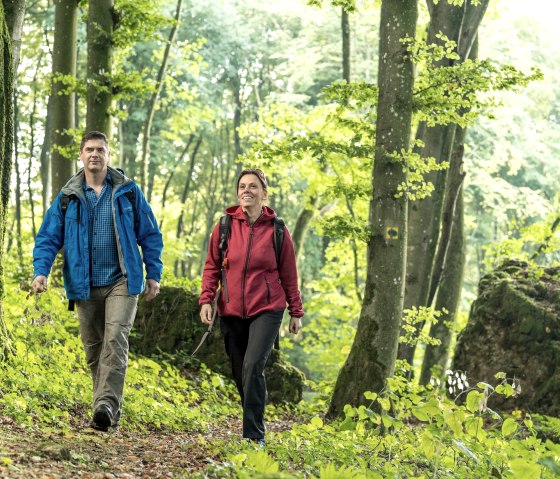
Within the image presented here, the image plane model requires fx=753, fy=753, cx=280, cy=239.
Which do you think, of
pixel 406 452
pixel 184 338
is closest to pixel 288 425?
pixel 184 338

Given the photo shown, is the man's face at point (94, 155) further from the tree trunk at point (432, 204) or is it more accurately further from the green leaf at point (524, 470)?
the tree trunk at point (432, 204)

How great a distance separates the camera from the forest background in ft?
18.6

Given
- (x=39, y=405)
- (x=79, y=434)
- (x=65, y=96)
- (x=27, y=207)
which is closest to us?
(x=79, y=434)

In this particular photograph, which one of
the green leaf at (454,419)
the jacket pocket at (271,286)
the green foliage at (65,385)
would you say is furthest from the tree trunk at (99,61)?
the green leaf at (454,419)

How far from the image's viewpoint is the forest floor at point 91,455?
13.6ft

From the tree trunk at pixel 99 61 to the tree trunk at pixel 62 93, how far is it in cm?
79

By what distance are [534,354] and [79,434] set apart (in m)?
7.98

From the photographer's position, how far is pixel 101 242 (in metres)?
5.82

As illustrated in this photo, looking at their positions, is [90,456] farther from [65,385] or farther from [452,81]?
[452,81]

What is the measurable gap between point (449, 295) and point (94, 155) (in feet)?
31.8

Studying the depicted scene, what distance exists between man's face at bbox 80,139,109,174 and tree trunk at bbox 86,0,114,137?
19.8 ft

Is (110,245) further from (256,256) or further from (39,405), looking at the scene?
(39,405)

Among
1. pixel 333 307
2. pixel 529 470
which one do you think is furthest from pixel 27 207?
pixel 529 470

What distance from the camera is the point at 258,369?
5.81 m
